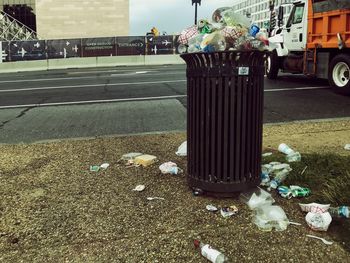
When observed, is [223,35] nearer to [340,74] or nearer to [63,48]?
[340,74]

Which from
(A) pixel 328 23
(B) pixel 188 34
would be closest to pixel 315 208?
(B) pixel 188 34

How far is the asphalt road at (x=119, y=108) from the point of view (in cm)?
785

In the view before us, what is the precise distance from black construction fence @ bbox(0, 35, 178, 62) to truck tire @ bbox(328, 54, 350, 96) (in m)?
18.6

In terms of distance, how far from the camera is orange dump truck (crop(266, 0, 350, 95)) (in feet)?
35.6

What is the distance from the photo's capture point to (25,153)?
6.09m

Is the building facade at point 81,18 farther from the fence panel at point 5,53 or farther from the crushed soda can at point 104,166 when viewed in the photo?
the crushed soda can at point 104,166

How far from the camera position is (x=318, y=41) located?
12.0m

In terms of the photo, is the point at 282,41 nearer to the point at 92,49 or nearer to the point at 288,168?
the point at 288,168

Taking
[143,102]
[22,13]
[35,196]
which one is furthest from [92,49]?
[22,13]

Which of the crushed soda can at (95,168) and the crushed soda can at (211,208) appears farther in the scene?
the crushed soda can at (95,168)

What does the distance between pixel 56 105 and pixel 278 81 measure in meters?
7.36

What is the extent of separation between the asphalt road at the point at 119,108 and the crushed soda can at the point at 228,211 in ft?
12.5

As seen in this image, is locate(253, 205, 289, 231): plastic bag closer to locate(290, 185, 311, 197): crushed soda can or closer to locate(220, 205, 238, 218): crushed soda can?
locate(220, 205, 238, 218): crushed soda can

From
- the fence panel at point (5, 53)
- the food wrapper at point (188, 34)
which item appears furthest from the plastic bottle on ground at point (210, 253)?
the fence panel at point (5, 53)
